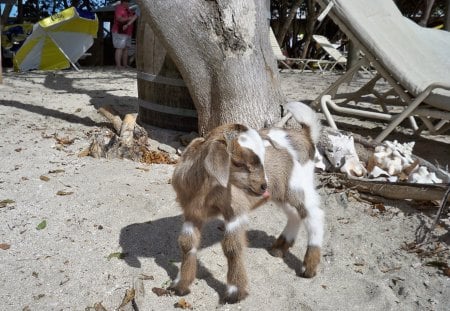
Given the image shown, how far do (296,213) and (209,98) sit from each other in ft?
5.27

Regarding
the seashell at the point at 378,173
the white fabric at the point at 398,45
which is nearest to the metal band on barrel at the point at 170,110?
the white fabric at the point at 398,45

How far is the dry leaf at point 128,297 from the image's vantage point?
2.46 m

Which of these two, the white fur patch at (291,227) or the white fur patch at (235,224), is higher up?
the white fur patch at (235,224)

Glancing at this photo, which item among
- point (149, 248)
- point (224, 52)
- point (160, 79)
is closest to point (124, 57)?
point (160, 79)

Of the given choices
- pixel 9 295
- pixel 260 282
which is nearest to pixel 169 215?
pixel 260 282

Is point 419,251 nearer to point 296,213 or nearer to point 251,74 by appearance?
point 296,213

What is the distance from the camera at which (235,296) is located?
2.48 metres

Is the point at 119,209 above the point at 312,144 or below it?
below

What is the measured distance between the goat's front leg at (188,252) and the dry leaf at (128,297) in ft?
0.74

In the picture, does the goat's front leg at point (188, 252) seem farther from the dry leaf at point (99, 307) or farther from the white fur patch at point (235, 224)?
the dry leaf at point (99, 307)

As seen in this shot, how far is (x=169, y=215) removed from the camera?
11.0 feet

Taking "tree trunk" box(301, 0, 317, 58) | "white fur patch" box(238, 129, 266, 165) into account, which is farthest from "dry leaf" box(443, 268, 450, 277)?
"tree trunk" box(301, 0, 317, 58)

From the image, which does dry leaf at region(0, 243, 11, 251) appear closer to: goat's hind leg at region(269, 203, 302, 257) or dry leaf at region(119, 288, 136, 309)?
dry leaf at region(119, 288, 136, 309)

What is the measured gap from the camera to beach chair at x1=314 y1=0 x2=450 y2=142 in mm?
4211
